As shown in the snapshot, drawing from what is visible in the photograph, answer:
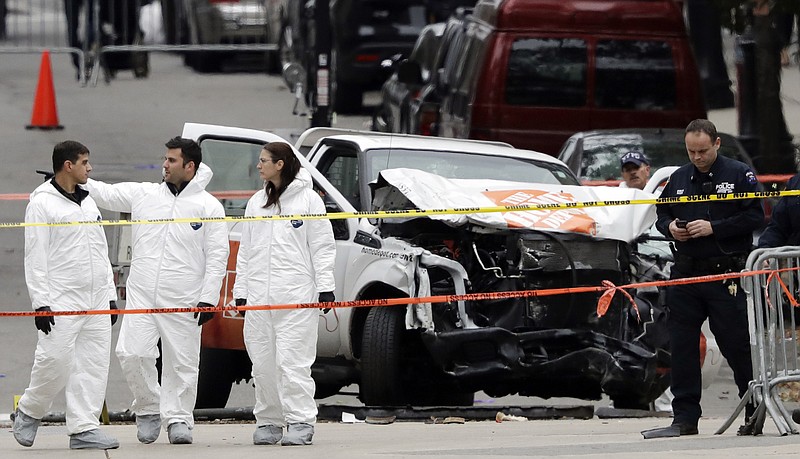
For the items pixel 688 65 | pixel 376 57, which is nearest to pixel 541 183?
pixel 688 65

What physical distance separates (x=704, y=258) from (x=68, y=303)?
10.6ft

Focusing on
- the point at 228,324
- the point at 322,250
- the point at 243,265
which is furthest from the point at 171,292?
the point at 228,324

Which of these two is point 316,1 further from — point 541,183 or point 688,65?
point 541,183

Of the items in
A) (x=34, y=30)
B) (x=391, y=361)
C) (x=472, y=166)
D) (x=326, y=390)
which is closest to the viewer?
(x=391, y=361)

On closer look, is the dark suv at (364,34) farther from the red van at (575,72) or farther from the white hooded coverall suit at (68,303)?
the white hooded coverall suit at (68,303)

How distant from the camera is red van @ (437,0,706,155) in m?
13.9

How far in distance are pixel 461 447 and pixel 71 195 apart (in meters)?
2.41

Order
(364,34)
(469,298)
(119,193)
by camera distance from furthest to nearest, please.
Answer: (364,34)
(469,298)
(119,193)

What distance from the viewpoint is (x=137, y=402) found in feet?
28.4

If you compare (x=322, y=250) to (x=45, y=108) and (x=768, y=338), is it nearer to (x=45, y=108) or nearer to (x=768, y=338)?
(x=768, y=338)

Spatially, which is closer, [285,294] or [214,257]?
[285,294]

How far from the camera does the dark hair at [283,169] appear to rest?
8602 mm

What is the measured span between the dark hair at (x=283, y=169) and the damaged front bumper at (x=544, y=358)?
1.29m

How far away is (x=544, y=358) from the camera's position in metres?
9.38
